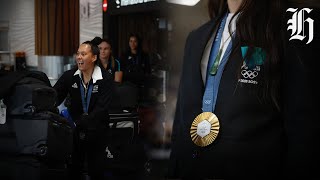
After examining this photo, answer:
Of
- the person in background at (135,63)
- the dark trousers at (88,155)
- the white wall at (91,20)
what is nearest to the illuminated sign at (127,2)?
the person in background at (135,63)

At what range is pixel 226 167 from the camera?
1.08 m

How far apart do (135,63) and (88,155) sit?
2303 millimetres

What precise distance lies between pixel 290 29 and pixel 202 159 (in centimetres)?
39

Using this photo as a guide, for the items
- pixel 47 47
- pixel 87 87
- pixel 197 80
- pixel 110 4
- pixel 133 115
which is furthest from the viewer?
pixel 47 47

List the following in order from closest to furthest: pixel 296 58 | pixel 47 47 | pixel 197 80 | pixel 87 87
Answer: pixel 296 58 → pixel 197 80 → pixel 87 87 → pixel 47 47

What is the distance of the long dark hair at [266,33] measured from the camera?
3.39ft

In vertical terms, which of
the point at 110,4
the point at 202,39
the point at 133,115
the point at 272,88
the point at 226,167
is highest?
the point at 110,4

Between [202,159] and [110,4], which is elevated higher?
[110,4]

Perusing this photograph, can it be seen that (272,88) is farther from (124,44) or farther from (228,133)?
(124,44)

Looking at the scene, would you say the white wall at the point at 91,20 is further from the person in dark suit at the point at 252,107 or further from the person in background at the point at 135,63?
the person in dark suit at the point at 252,107

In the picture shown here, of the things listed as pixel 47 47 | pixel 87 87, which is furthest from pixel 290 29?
pixel 47 47

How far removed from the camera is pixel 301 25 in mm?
1056

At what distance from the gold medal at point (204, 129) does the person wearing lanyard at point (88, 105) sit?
2.02m

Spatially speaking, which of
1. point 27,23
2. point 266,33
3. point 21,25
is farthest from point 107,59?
point 266,33
